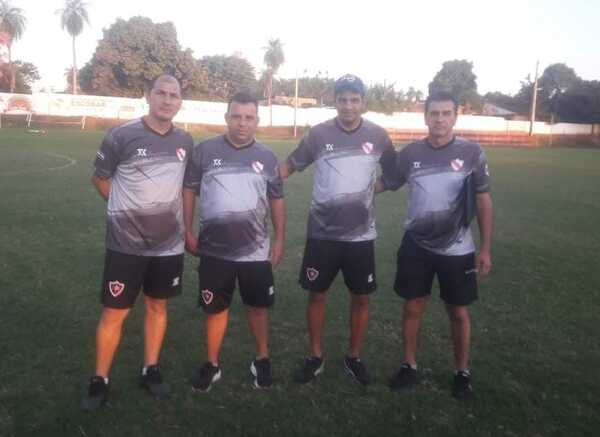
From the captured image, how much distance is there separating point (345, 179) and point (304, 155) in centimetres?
41

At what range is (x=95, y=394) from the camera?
140 inches

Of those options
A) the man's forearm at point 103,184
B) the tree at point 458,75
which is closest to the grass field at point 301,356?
the man's forearm at point 103,184

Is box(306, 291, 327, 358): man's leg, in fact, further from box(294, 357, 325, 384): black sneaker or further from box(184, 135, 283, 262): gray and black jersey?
box(184, 135, 283, 262): gray and black jersey

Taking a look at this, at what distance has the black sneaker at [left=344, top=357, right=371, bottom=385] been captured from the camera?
157 inches

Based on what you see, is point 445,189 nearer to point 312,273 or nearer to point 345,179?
point 345,179

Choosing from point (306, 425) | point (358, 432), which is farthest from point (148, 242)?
point (358, 432)

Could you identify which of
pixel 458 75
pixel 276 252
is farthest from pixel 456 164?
pixel 458 75

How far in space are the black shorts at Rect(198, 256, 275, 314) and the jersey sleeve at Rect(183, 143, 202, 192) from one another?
54 centimetres

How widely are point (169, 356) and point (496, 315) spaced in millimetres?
3214

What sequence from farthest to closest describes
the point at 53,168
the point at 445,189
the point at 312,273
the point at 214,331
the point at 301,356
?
the point at 53,168 < the point at 301,356 < the point at 312,273 < the point at 214,331 < the point at 445,189

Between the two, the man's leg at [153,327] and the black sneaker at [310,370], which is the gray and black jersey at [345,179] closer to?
the black sneaker at [310,370]

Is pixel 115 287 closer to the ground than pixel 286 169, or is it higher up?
closer to the ground

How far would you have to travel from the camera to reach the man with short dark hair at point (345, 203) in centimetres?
391

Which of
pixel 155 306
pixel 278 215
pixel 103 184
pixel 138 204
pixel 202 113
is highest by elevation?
pixel 202 113
